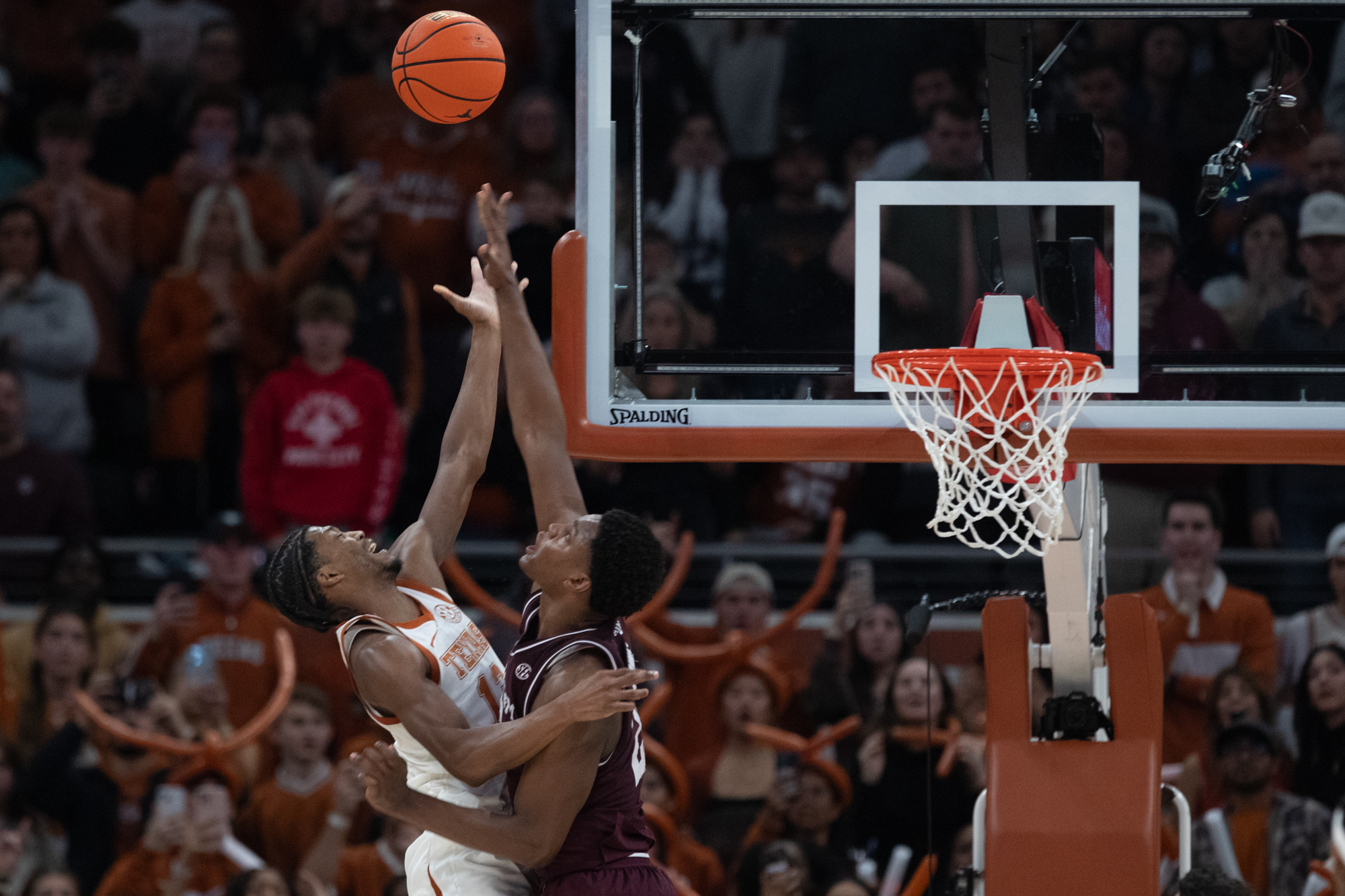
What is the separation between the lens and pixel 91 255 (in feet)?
27.1

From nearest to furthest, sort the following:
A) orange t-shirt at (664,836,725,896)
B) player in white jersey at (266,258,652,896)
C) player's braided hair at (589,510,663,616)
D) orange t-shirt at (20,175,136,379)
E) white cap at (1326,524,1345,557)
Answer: player in white jersey at (266,258,652,896) < player's braided hair at (589,510,663,616) < orange t-shirt at (664,836,725,896) < white cap at (1326,524,1345,557) < orange t-shirt at (20,175,136,379)

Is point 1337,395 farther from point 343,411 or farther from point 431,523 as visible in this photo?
point 343,411

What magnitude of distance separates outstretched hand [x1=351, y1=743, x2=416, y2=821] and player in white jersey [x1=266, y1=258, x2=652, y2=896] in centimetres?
12

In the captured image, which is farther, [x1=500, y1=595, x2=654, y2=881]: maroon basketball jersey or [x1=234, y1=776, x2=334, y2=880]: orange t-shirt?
[x1=234, y1=776, x2=334, y2=880]: orange t-shirt

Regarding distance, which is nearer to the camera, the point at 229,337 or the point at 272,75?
the point at 229,337

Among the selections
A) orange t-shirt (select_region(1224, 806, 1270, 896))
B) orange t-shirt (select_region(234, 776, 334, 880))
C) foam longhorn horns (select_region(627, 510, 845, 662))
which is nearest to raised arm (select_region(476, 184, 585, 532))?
foam longhorn horns (select_region(627, 510, 845, 662))

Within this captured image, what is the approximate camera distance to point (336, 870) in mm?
6188

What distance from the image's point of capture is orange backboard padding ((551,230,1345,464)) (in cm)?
409

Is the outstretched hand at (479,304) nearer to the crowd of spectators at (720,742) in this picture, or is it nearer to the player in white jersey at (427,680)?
the player in white jersey at (427,680)

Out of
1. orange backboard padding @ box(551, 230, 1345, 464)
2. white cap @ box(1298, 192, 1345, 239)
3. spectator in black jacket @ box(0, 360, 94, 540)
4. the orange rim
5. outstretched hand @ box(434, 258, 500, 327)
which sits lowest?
spectator in black jacket @ box(0, 360, 94, 540)

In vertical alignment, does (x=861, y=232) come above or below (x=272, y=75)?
below

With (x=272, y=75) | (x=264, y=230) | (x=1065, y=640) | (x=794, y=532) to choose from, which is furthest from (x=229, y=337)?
(x=1065, y=640)

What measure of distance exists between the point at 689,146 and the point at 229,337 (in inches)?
145

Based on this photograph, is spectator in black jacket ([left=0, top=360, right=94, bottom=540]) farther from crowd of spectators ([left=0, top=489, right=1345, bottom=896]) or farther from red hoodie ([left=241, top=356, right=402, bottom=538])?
red hoodie ([left=241, top=356, right=402, bottom=538])
